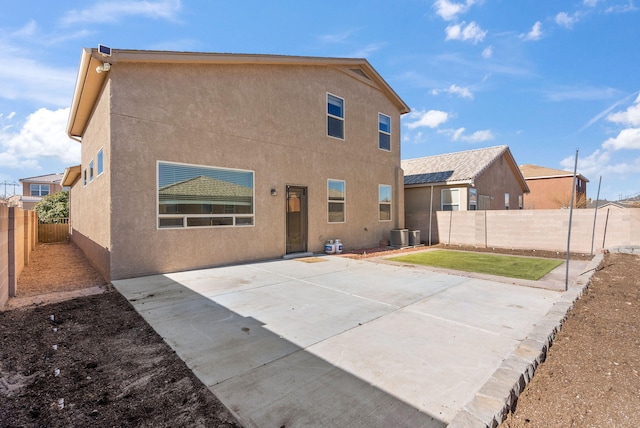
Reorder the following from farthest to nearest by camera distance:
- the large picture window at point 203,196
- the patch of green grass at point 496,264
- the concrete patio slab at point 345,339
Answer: the patch of green grass at point 496,264 < the large picture window at point 203,196 < the concrete patio slab at point 345,339

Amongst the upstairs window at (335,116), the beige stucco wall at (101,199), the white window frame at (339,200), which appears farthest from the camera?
the upstairs window at (335,116)

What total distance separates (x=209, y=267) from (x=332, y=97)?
Result: 7750 mm

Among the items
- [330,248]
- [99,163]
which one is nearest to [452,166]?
[330,248]

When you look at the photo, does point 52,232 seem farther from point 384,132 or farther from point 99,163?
point 384,132

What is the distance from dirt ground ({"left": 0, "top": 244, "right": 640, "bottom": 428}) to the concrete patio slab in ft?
0.68

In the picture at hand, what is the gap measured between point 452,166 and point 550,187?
22196 millimetres

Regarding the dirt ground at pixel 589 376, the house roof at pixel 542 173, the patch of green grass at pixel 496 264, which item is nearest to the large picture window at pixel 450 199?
the patch of green grass at pixel 496 264

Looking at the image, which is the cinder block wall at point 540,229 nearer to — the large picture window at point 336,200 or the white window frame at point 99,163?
the large picture window at point 336,200

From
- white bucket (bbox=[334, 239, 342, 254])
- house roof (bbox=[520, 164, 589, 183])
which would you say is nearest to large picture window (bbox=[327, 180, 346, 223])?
white bucket (bbox=[334, 239, 342, 254])

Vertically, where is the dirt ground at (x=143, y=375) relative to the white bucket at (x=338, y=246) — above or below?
below

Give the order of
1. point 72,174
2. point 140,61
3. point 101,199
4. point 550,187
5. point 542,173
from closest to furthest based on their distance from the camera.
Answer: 1. point 140,61
2. point 101,199
3. point 72,174
4. point 550,187
5. point 542,173

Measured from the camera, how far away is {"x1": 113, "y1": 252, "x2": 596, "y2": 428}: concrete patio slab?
238cm

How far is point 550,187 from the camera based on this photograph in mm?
32656

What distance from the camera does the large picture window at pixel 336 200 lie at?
37.2 feet
